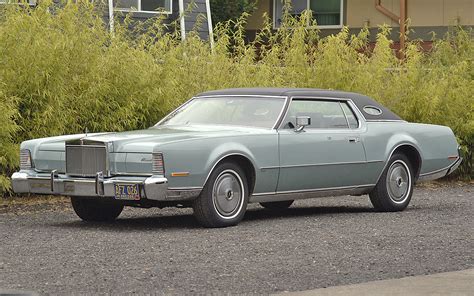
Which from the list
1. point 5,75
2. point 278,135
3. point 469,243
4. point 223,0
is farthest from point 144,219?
point 223,0

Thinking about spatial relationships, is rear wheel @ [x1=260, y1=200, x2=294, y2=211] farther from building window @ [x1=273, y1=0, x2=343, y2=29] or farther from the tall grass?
building window @ [x1=273, y1=0, x2=343, y2=29]

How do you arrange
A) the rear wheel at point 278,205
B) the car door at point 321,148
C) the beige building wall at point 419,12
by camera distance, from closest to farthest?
the car door at point 321,148 < the rear wheel at point 278,205 < the beige building wall at point 419,12

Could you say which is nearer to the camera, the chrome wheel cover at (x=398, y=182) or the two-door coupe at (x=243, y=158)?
the two-door coupe at (x=243, y=158)

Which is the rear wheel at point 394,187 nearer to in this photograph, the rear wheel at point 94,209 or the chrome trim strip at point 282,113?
the chrome trim strip at point 282,113

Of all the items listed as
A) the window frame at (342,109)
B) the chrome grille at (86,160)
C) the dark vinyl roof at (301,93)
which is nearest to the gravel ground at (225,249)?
the chrome grille at (86,160)

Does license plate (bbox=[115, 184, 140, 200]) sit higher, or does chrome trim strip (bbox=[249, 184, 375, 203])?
license plate (bbox=[115, 184, 140, 200])

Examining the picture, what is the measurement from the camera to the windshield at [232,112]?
43.5ft

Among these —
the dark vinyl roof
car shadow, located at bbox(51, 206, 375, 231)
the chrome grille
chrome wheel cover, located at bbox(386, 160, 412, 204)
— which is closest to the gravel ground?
car shadow, located at bbox(51, 206, 375, 231)

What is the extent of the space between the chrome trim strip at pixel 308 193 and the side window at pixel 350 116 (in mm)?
725

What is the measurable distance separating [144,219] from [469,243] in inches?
153

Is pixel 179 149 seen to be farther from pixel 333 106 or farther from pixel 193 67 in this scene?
pixel 193 67

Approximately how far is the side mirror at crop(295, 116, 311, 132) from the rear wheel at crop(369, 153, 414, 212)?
1.46m

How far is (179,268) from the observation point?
9.52 metres

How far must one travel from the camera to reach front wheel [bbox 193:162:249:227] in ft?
39.7
